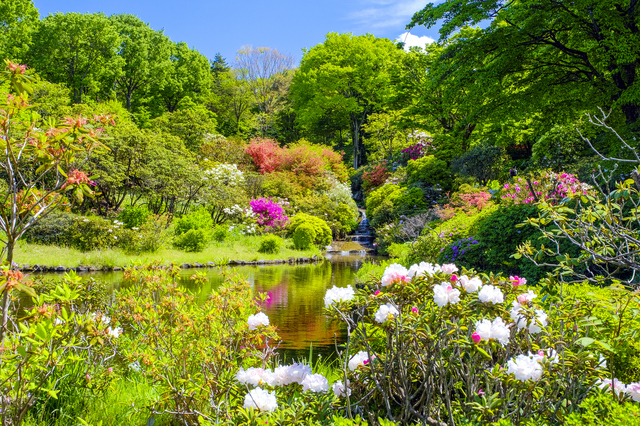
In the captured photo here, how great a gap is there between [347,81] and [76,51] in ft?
59.6

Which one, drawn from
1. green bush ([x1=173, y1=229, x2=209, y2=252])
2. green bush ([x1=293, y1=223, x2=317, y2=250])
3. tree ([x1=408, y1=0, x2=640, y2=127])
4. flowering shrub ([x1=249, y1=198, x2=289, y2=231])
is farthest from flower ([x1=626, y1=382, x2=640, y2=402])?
flowering shrub ([x1=249, y1=198, x2=289, y2=231])

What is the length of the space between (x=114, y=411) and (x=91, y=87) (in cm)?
3024

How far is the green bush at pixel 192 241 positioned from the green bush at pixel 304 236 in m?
3.81

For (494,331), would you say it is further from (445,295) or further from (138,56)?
(138,56)

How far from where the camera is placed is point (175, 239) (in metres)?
14.8

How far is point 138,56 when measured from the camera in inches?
1208

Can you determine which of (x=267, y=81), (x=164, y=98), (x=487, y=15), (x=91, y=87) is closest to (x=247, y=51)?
(x=267, y=81)

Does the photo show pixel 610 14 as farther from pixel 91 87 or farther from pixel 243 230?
pixel 91 87

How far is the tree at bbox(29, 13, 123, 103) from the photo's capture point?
2531 centimetres

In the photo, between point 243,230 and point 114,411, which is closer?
point 114,411

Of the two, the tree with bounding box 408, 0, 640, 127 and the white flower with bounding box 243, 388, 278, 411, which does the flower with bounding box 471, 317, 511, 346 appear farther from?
the tree with bounding box 408, 0, 640, 127

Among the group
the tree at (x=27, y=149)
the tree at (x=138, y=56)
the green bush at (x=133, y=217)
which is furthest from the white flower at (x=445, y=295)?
the tree at (x=138, y=56)

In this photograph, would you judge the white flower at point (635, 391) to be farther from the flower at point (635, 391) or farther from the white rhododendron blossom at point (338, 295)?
the white rhododendron blossom at point (338, 295)

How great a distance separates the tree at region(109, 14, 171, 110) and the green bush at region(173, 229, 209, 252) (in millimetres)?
19860
